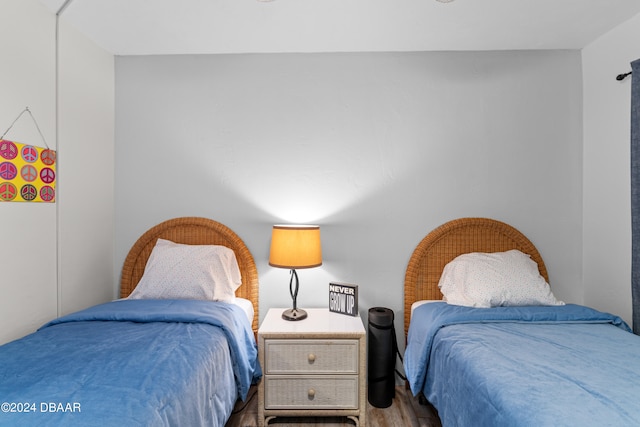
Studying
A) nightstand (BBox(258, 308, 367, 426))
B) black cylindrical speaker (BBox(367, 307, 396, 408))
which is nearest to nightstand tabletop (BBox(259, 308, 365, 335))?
nightstand (BBox(258, 308, 367, 426))

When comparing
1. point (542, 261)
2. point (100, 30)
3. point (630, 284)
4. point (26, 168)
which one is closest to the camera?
point (26, 168)

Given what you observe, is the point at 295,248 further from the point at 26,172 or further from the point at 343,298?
the point at 26,172

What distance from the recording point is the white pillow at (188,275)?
2176 millimetres

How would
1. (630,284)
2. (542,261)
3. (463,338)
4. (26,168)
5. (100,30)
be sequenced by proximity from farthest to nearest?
(542,261), (100,30), (630,284), (26,168), (463,338)

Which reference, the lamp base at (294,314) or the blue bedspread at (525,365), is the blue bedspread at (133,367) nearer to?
the lamp base at (294,314)

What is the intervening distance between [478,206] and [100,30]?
8.87ft

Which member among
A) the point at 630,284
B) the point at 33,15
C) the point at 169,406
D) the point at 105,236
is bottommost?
the point at 169,406

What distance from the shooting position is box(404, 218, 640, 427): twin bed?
113cm

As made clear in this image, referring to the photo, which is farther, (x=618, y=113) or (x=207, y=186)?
(x=207, y=186)

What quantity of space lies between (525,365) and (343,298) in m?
1.15

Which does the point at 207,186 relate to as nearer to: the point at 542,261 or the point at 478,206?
the point at 478,206

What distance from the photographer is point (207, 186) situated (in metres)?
2.53

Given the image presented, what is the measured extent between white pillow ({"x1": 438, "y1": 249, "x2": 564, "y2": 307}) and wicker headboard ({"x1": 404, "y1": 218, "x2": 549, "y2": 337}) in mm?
100

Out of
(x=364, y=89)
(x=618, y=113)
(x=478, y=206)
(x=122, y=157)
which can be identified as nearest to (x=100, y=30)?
(x=122, y=157)
